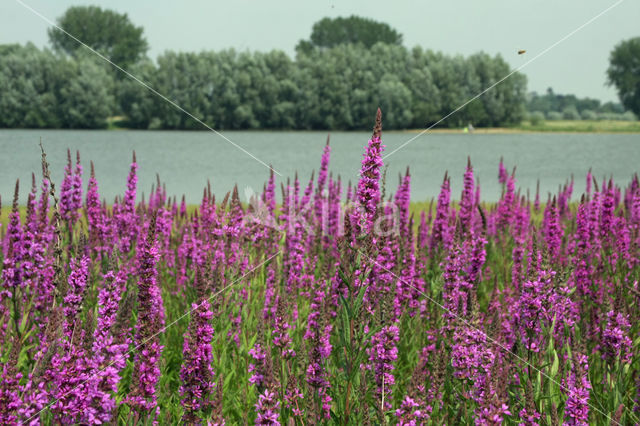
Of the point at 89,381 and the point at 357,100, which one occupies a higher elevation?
the point at 357,100

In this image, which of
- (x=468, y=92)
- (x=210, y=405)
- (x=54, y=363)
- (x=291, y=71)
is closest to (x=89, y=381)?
(x=54, y=363)

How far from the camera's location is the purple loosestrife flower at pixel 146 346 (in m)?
3.00

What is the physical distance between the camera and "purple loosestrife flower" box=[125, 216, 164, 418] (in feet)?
9.86

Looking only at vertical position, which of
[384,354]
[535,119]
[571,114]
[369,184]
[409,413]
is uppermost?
[571,114]

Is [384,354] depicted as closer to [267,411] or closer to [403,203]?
[267,411]

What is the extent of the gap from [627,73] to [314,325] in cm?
11572

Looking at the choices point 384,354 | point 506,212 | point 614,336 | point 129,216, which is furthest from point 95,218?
point 506,212

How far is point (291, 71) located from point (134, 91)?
13094 millimetres

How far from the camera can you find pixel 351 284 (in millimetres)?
3232

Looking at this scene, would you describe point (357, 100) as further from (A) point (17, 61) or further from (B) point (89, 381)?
(B) point (89, 381)

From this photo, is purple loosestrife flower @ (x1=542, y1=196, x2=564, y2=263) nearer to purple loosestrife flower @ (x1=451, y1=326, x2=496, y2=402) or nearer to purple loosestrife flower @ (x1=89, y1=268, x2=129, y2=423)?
purple loosestrife flower @ (x1=451, y1=326, x2=496, y2=402)

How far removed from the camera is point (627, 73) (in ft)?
338

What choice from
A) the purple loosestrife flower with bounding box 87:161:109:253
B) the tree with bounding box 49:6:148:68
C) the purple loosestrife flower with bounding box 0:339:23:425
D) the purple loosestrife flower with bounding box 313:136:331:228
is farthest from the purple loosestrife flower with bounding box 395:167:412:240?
the tree with bounding box 49:6:148:68

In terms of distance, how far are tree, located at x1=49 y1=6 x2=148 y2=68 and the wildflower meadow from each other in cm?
2471
